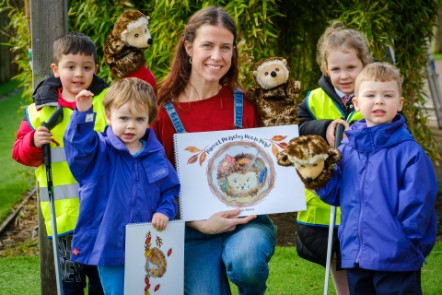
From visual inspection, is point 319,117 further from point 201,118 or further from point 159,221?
point 159,221

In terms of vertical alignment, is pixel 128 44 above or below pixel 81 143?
above

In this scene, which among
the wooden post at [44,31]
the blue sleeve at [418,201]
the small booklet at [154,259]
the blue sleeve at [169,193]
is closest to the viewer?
the blue sleeve at [418,201]

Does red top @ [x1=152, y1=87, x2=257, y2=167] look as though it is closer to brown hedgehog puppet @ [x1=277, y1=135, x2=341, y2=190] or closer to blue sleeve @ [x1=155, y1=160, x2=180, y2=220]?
blue sleeve @ [x1=155, y1=160, x2=180, y2=220]

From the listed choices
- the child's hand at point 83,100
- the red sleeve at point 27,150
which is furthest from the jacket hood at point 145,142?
the red sleeve at point 27,150

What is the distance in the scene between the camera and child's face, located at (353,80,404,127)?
3.40 meters

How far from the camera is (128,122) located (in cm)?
356

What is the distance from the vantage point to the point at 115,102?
140 inches

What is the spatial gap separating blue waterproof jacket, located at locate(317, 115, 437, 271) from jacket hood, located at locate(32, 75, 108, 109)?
1368mm

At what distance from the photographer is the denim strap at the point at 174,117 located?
3855 mm

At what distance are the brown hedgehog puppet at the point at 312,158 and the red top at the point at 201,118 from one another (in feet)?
1.72

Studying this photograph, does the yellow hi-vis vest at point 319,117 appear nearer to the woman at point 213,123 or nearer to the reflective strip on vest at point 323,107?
the reflective strip on vest at point 323,107

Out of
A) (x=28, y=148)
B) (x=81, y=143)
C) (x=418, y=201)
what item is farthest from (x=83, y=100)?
(x=418, y=201)

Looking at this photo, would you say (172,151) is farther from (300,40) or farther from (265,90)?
(300,40)

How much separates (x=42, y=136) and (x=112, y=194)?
44 cm
